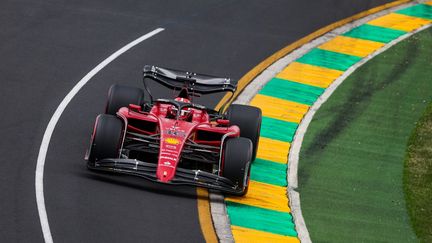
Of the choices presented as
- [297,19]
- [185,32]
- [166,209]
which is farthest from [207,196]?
[297,19]

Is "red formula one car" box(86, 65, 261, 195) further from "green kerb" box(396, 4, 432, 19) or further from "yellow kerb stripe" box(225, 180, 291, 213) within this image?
"green kerb" box(396, 4, 432, 19)

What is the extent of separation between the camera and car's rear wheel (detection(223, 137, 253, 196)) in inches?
661

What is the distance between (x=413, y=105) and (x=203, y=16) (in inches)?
223

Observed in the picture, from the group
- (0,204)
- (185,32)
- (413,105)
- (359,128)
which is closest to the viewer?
(0,204)

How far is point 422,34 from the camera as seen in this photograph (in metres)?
25.9

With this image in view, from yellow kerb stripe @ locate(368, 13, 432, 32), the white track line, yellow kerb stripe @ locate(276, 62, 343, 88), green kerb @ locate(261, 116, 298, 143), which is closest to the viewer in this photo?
the white track line

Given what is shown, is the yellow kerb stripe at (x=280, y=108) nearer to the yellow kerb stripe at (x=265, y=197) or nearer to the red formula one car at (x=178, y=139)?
the red formula one car at (x=178, y=139)

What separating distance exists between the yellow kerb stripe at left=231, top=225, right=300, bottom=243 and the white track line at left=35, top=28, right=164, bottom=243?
278 cm

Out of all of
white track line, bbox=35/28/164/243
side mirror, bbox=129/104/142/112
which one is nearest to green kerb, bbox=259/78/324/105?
white track line, bbox=35/28/164/243

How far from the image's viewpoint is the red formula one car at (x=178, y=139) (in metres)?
16.7

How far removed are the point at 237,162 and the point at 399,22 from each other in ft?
36.3

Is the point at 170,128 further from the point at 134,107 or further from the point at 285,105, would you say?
the point at 285,105

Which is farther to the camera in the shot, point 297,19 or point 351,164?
point 297,19

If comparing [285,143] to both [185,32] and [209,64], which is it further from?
[185,32]
